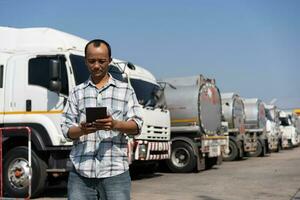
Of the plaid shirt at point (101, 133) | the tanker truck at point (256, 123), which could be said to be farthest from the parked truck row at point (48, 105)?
the tanker truck at point (256, 123)

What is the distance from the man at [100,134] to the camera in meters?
3.02

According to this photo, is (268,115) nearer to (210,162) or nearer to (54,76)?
(210,162)

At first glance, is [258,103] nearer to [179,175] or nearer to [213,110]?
[213,110]

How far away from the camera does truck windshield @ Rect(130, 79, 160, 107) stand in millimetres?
12045

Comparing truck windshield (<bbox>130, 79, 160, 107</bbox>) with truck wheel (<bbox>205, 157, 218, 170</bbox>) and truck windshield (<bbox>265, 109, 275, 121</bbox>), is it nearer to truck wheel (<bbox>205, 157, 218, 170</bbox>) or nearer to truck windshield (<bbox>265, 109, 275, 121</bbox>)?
truck wheel (<bbox>205, 157, 218, 170</bbox>)

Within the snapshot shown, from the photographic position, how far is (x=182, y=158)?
1535 centimetres

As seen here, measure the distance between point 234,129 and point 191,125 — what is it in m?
6.45

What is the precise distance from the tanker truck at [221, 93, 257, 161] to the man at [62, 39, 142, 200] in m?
18.6

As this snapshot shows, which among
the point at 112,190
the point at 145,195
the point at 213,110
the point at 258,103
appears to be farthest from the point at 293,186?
the point at 258,103

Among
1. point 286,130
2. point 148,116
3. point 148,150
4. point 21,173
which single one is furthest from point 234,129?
point 21,173

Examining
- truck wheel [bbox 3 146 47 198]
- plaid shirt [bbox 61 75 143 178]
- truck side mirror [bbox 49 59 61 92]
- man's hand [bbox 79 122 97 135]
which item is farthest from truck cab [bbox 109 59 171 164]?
man's hand [bbox 79 122 97 135]

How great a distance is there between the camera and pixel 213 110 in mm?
17188

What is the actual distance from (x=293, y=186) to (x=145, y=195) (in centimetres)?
373

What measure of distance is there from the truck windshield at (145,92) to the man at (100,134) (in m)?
8.74
